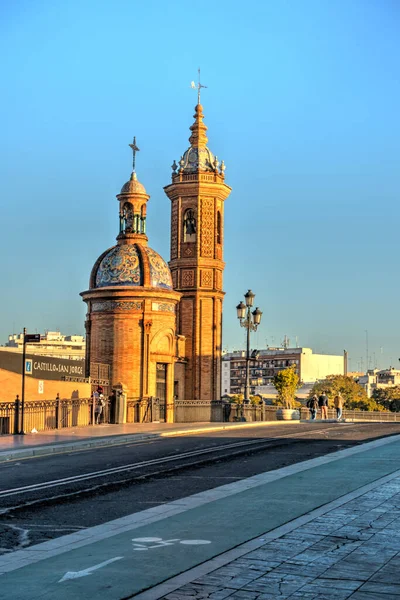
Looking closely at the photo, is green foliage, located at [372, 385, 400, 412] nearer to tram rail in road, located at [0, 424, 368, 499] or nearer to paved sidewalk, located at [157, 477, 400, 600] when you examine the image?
tram rail in road, located at [0, 424, 368, 499]

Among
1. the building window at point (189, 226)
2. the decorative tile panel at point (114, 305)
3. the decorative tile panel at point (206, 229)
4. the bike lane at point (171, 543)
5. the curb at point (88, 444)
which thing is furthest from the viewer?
the building window at point (189, 226)

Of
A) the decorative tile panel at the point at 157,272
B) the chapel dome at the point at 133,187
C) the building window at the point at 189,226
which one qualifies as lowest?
the decorative tile panel at the point at 157,272

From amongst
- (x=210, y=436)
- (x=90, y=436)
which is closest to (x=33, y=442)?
(x=90, y=436)

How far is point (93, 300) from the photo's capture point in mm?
45719

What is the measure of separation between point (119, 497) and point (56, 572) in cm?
589

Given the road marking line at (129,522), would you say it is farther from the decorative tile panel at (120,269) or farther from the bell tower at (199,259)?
the bell tower at (199,259)

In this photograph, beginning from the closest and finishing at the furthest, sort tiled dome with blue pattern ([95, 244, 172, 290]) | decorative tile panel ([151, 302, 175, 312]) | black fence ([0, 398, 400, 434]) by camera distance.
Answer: black fence ([0, 398, 400, 434]) → decorative tile panel ([151, 302, 175, 312]) → tiled dome with blue pattern ([95, 244, 172, 290])

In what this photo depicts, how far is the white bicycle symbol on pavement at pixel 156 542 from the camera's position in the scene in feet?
32.2

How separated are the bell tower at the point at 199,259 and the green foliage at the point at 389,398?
97.7 m

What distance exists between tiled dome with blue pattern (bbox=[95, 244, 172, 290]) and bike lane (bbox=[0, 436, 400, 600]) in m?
29.4

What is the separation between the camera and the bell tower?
2633 inches

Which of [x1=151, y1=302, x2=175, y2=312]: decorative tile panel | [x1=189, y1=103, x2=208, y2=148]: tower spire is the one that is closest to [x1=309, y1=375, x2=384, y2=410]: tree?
[x1=189, y1=103, x2=208, y2=148]: tower spire

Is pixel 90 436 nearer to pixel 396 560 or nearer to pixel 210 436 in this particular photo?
pixel 210 436

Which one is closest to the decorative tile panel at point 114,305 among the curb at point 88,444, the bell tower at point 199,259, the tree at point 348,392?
the curb at point 88,444
